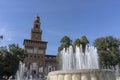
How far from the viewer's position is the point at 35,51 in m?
57.7

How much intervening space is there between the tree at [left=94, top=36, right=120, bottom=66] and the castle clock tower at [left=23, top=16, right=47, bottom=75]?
22969mm

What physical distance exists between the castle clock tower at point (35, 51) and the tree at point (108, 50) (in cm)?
2297

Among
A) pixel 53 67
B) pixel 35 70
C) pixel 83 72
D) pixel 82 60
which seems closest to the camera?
pixel 83 72

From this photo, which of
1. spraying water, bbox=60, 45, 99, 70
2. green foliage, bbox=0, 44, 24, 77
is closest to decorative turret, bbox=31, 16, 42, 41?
green foliage, bbox=0, 44, 24, 77

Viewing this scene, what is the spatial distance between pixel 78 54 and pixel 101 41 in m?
10.9

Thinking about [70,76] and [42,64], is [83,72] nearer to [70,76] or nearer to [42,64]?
[70,76]

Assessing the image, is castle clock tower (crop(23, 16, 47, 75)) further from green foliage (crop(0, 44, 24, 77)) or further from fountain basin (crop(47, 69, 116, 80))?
fountain basin (crop(47, 69, 116, 80))

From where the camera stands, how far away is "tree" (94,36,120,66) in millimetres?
33188

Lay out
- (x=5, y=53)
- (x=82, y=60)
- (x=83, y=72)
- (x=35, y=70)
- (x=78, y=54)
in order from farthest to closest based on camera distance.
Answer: (x=35, y=70), (x=5, y=53), (x=78, y=54), (x=82, y=60), (x=83, y=72)

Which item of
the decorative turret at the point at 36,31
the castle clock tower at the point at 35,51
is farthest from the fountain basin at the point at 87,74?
the decorative turret at the point at 36,31

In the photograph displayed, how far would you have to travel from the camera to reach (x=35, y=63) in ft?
182

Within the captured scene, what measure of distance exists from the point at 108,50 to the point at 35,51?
2700cm

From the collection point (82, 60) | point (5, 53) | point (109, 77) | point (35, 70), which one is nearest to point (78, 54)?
point (82, 60)

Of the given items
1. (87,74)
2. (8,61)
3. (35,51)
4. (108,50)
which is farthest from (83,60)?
(35,51)
